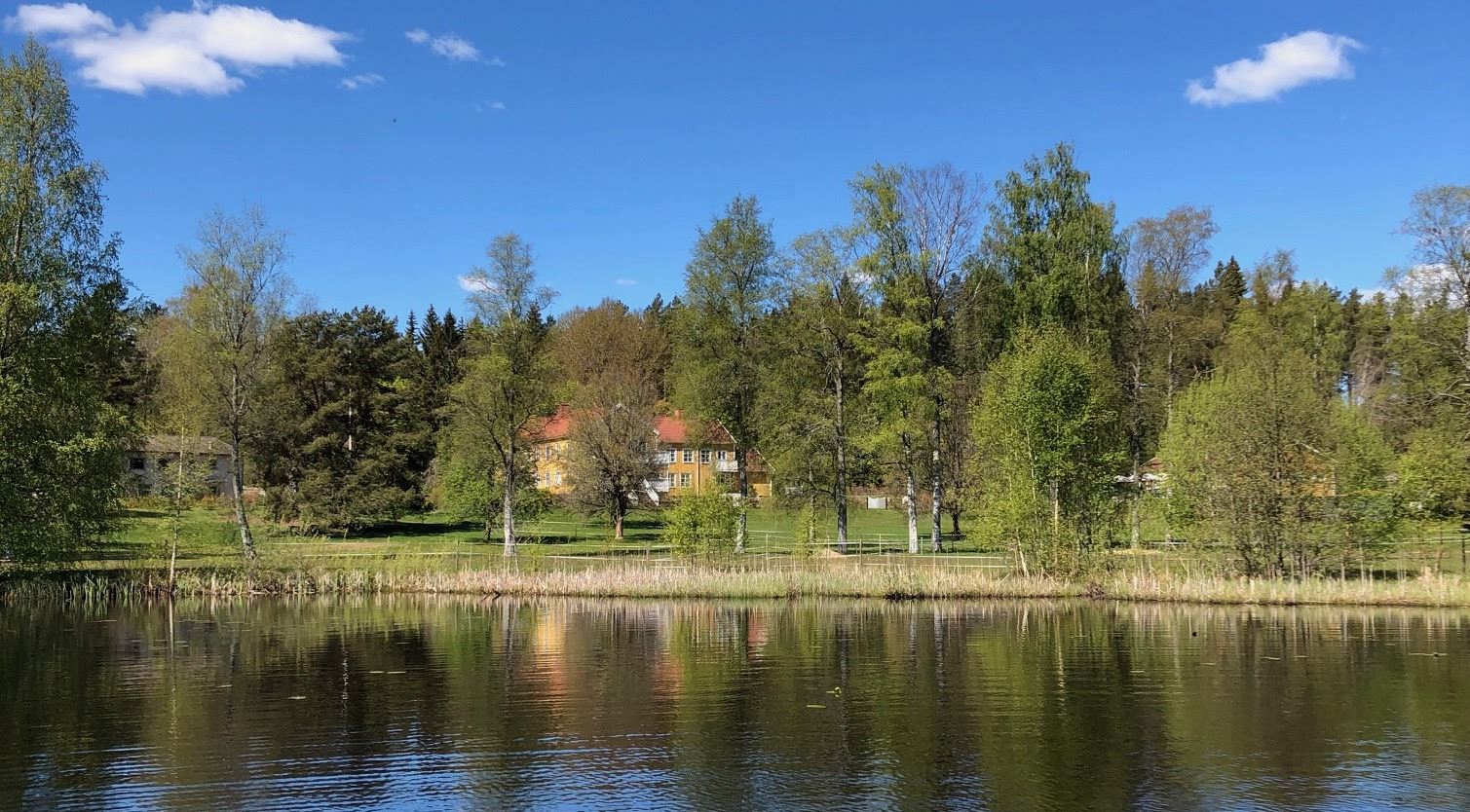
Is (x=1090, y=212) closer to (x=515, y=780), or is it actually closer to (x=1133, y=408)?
(x=1133, y=408)

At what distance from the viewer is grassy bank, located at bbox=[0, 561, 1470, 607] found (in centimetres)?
3306

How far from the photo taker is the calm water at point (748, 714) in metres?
13.2

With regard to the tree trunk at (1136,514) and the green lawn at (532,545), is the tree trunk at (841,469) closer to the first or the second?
the green lawn at (532,545)

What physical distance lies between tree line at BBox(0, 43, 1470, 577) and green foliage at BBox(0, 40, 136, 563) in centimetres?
10

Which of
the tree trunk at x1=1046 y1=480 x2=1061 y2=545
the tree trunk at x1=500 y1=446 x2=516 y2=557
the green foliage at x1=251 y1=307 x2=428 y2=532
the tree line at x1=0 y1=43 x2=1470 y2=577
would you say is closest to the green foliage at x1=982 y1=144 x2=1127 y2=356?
the tree line at x1=0 y1=43 x2=1470 y2=577

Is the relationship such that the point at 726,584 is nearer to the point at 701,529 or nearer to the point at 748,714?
the point at 701,529

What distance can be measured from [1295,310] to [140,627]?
60755 millimetres

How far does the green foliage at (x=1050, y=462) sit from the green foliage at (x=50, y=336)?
31212 millimetres

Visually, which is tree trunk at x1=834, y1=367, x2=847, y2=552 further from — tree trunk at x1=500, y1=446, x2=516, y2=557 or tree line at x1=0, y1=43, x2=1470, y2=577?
tree trunk at x1=500, y1=446, x2=516, y2=557

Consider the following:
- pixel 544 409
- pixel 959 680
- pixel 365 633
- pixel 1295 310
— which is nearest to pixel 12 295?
pixel 365 633

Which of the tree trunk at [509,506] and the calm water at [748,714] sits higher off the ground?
the tree trunk at [509,506]

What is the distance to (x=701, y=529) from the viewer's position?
129ft

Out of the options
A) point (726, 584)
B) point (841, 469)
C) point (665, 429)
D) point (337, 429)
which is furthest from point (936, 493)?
point (665, 429)

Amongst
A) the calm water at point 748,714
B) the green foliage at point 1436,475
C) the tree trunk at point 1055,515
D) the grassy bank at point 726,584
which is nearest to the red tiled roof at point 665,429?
the grassy bank at point 726,584
